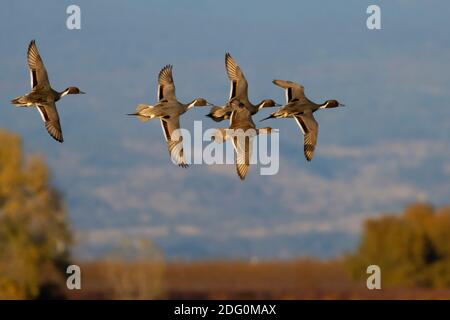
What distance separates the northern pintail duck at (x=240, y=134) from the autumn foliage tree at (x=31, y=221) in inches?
1082

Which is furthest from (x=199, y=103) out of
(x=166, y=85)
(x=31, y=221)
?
(x=31, y=221)

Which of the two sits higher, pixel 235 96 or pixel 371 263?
pixel 235 96

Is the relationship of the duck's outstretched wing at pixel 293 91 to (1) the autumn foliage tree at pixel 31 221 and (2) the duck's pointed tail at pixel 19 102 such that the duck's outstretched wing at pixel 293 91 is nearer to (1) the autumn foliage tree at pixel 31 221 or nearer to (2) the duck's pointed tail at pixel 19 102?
(2) the duck's pointed tail at pixel 19 102

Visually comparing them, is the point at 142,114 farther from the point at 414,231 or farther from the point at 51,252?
the point at 414,231

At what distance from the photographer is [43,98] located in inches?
1073

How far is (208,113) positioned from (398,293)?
23901 mm

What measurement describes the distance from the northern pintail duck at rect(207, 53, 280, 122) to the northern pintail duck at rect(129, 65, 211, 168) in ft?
0.83

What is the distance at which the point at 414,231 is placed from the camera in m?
67.2

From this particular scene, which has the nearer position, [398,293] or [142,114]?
[142,114]

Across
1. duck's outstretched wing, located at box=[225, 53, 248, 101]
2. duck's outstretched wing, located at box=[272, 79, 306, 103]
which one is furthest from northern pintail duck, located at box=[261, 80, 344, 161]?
duck's outstretched wing, located at box=[225, 53, 248, 101]

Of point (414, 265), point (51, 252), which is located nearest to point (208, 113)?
point (51, 252)

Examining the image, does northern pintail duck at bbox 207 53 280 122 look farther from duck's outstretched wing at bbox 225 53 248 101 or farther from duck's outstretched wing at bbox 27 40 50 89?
duck's outstretched wing at bbox 27 40 50 89

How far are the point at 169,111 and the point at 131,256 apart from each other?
30.6 meters

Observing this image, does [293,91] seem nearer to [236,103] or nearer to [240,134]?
[240,134]
